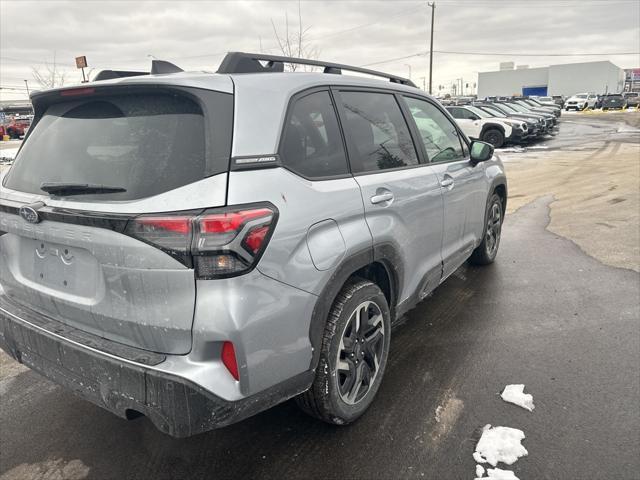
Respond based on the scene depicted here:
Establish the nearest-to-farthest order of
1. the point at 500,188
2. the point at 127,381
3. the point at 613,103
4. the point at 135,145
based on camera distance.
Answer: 1. the point at 127,381
2. the point at 135,145
3. the point at 500,188
4. the point at 613,103

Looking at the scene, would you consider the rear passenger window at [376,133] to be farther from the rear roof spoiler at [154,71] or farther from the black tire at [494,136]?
the black tire at [494,136]

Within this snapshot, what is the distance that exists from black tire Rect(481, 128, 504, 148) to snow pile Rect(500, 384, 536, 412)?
17119 millimetres

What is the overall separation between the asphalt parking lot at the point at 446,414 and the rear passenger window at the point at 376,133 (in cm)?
140

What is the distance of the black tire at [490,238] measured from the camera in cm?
502

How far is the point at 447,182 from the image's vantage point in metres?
3.53

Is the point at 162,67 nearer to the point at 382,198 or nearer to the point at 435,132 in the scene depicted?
the point at 382,198

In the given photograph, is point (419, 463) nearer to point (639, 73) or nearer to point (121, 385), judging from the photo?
point (121, 385)

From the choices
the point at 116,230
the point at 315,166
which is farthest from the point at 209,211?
the point at 315,166

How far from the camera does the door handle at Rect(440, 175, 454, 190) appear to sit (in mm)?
3460

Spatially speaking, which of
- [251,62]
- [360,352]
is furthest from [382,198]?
[251,62]

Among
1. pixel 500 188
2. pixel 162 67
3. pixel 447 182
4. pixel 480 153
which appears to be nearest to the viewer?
pixel 162 67

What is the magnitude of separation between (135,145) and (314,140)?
848mm

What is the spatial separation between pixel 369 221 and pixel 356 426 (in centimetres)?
115

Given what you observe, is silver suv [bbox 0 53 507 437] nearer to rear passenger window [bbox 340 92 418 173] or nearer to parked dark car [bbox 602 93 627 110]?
rear passenger window [bbox 340 92 418 173]
